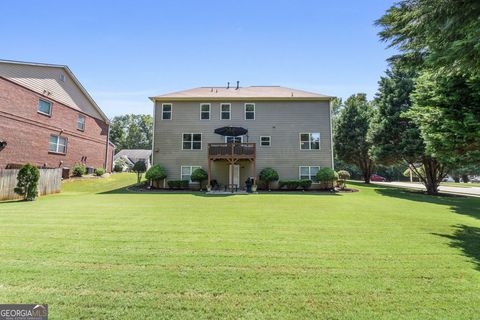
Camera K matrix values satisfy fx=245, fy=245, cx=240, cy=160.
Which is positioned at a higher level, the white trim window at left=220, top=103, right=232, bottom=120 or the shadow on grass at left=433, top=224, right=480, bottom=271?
the white trim window at left=220, top=103, right=232, bottom=120

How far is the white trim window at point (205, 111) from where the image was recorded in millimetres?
20938

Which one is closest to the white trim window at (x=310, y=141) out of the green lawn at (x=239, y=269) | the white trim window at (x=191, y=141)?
the white trim window at (x=191, y=141)

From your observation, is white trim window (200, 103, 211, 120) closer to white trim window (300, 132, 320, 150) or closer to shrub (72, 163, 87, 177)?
white trim window (300, 132, 320, 150)

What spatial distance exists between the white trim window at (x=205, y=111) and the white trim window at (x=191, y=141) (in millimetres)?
1547

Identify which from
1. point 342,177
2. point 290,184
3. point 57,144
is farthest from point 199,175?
point 57,144

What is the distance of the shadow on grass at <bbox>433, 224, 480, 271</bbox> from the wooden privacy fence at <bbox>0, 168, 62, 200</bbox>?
59.0ft

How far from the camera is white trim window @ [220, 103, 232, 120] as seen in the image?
2092cm

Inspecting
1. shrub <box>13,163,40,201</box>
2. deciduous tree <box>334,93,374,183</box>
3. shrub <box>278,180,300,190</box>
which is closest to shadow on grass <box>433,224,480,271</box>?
shrub <box>278,180,300,190</box>

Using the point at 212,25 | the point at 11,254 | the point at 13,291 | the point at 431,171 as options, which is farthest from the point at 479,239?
the point at 431,171

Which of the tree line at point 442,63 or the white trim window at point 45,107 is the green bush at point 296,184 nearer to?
the tree line at point 442,63

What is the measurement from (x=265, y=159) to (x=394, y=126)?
11.5 metres

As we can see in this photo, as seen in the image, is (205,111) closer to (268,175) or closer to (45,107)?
(268,175)

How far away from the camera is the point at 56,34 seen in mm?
11969

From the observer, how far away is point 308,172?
20.3 meters
